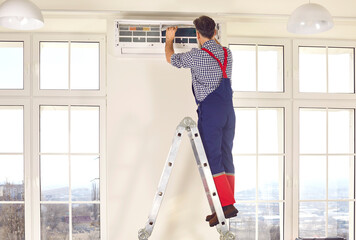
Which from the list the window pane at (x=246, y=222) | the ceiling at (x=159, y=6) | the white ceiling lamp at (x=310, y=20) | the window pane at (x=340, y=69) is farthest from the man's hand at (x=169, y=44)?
the window pane at (x=340, y=69)

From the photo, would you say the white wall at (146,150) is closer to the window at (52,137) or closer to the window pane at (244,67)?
the window at (52,137)

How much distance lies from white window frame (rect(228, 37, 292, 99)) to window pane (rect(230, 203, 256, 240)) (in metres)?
1.06

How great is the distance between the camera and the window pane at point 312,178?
4.79m

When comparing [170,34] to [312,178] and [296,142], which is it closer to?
[296,142]

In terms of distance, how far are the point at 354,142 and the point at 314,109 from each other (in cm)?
53

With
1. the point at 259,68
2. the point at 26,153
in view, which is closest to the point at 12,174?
the point at 26,153

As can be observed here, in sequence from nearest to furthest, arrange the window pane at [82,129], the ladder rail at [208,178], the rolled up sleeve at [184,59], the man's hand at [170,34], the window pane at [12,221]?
the ladder rail at [208,178], the rolled up sleeve at [184,59], the man's hand at [170,34], the window pane at [12,221], the window pane at [82,129]

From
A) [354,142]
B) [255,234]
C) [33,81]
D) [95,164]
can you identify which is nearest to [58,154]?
[95,164]

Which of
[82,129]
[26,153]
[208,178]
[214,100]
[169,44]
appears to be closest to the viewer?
[208,178]

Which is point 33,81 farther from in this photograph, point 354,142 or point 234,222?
point 354,142

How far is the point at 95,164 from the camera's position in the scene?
185 inches

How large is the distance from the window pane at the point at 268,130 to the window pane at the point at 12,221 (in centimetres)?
235

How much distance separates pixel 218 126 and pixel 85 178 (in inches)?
74.0

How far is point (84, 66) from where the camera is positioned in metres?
4.75
